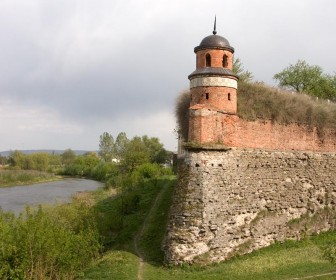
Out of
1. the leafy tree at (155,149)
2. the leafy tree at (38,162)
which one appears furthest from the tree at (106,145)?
the leafy tree at (155,149)

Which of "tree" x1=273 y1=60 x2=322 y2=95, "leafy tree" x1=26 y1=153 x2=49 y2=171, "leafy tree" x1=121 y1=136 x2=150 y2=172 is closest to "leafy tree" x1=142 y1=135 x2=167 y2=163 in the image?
"leafy tree" x1=121 y1=136 x2=150 y2=172

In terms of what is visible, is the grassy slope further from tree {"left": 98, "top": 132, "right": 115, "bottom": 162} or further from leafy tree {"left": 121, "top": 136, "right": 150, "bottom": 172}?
tree {"left": 98, "top": 132, "right": 115, "bottom": 162}

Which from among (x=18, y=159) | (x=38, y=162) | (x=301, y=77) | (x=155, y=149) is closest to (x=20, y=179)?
(x=38, y=162)

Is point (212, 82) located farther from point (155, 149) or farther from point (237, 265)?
point (155, 149)

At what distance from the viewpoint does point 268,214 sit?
17.3 meters

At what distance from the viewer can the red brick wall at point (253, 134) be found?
53.2 feet

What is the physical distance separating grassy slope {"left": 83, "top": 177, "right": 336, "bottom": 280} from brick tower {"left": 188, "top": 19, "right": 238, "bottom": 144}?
4.57 m

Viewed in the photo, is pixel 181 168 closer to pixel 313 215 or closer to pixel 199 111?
pixel 199 111

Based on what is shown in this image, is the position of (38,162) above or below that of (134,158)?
below

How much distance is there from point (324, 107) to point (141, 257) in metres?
10.7

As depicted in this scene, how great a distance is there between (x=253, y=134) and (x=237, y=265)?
5.23 metres

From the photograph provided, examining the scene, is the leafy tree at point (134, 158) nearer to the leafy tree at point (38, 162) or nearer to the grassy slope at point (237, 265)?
the grassy slope at point (237, 265)

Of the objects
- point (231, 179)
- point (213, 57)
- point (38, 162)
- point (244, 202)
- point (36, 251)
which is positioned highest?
point (213, 57)

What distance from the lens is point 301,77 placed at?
33250 mm
